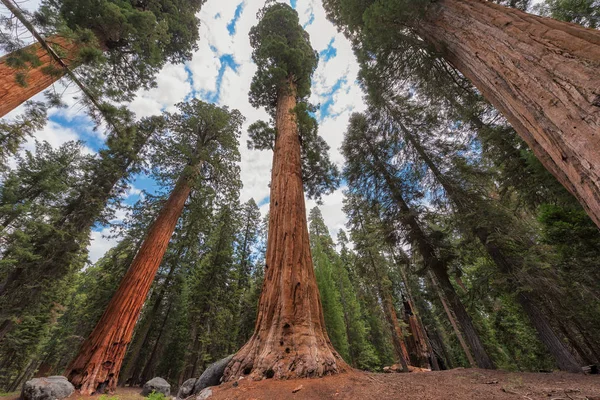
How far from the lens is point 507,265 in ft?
22.8

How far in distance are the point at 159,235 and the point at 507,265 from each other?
37.7ft

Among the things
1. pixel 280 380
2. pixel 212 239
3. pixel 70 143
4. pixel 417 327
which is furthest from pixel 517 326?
pixel 70 143

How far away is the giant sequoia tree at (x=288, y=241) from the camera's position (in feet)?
9.62

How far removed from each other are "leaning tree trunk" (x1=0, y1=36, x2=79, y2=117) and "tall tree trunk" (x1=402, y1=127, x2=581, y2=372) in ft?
34.0

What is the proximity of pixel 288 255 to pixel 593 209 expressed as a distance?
3.56m

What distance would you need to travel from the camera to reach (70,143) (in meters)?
15.1

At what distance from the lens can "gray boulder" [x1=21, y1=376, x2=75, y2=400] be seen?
470 cm

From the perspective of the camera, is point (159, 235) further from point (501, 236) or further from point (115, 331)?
point (501, 236)

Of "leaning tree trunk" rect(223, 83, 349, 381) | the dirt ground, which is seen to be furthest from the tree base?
the dirt ground

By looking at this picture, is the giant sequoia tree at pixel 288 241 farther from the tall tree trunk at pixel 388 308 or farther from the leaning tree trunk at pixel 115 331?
the tall tree trunk at pixel 388 308

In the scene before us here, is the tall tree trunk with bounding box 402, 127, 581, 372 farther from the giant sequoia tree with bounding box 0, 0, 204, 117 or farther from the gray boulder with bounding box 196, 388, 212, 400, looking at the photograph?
the giant sequoia tree with bounding box 0, 0, 204, 117

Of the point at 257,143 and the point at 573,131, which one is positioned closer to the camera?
the point at 573,131

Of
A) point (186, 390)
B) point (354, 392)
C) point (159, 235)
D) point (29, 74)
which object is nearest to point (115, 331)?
point (159, 235)

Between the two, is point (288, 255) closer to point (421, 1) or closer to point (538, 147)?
point (538, 147)
